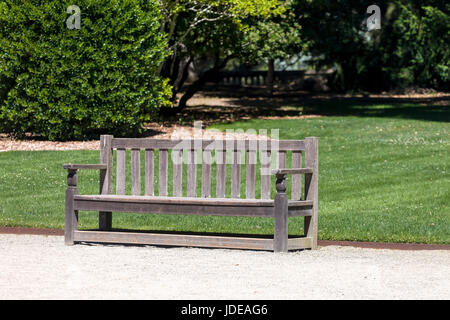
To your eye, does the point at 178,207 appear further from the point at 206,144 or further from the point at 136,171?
the point at 136,171

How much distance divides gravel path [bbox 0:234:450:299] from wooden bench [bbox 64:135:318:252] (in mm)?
136

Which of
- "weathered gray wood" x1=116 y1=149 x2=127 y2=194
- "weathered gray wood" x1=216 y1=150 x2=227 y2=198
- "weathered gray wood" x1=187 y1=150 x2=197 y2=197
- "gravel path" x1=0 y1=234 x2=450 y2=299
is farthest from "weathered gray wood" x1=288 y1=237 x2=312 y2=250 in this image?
"weathered gray wood" x1=116 y1=149 x2=127 y2=194

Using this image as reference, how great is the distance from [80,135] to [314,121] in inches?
280

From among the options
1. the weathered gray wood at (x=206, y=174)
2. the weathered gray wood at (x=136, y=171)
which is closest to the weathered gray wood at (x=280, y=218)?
the weathered gray wood at (x=206, y=174)

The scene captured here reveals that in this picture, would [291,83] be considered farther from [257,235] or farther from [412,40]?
[257,235]

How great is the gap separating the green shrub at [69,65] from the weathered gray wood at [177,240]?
947 centimetres

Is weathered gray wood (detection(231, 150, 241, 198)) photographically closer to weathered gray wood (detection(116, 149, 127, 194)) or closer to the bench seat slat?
the bench seat slat

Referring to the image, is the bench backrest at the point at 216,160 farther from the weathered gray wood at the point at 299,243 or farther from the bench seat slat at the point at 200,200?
the weathered gray wood at the point at 299,243

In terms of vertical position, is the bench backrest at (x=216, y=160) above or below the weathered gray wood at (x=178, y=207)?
above

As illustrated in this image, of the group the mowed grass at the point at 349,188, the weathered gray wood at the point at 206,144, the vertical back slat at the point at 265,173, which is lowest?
the mowed grass at the point at 349,188

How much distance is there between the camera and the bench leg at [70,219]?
28.6 feet

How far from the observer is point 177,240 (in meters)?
8.38

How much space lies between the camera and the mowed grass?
9961 millimetres

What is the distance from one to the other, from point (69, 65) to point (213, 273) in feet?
38.6
